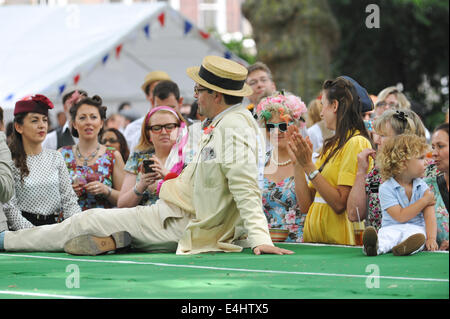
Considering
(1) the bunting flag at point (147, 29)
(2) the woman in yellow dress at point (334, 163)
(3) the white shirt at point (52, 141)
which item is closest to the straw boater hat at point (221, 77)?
(2) the woman in yellow dress at point (334, 163)

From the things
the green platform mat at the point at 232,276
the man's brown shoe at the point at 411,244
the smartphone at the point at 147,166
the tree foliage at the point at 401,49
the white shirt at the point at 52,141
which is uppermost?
the tree foliage at the point at 401,49

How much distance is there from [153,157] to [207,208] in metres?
1.22

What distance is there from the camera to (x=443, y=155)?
688cm

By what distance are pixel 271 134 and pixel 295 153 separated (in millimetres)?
1009

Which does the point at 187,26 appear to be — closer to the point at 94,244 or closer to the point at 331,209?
the point at 331,209

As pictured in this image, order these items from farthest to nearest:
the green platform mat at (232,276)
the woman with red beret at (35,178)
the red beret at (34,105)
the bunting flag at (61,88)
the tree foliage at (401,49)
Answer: the tree foliage at (401,49)
the bunting flag at (61,88)
the red beret at (34,105)
the woman with red beret at (35,178)
the green platform mat at (232,276)

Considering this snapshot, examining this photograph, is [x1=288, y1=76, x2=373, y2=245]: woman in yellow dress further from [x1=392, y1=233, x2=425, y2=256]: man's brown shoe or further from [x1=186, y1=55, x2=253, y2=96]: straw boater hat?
[x1=392, y1=233, x2=425, y2=256]: man's brown shoe

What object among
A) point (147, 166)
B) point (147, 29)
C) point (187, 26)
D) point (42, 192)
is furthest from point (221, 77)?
point (187, 26)

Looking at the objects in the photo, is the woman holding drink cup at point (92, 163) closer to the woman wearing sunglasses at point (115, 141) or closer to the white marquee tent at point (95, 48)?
the woman wearing sunglasses at point (115, 141)

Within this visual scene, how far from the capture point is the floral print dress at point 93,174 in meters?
8.99

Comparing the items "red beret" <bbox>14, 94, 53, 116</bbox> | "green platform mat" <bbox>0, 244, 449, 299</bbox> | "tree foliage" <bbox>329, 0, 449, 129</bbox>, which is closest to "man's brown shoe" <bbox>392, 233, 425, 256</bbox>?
"green platform mat" <bbox>0, 244, 449, 299</bbox>

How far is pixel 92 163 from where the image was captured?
9086mm

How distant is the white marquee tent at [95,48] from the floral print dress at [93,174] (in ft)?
17.3
